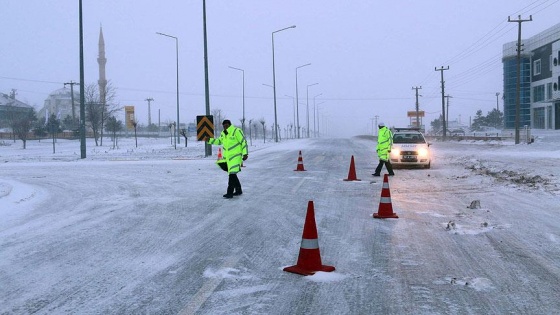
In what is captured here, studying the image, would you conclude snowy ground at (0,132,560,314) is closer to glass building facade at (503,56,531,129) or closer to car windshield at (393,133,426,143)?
car windshield at (393,133,426,143)

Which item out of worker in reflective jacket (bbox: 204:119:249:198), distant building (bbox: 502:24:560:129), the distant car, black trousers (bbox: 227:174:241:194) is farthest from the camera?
distant building (bbox: 502:24:560:129)

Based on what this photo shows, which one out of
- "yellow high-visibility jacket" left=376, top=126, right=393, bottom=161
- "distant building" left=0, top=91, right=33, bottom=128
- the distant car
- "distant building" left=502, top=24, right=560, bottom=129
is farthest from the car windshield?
"distant building" left=0, top=91, right=33, bottom=128

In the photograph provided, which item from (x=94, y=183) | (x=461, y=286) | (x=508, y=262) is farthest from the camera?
(x=94, y=183)

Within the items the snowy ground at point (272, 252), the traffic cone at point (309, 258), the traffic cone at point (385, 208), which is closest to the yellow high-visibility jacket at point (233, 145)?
the snowy ground at point (272, 252)

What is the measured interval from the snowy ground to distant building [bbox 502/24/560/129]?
212ft

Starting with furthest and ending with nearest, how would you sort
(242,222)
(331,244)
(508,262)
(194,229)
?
(242,222), (194,229), (331,244), (508,262)

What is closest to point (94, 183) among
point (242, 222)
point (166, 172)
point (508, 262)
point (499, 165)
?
point (166, 172)

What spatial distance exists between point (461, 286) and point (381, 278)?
780 millimetres

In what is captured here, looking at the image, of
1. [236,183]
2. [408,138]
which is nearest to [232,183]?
[236,183]

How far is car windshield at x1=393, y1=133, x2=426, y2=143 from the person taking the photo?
70.1ft

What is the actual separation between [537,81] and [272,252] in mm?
82095

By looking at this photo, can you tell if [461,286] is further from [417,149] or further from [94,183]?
[417,149]

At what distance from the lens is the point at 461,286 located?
5234 mm

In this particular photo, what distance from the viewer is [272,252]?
675cm
